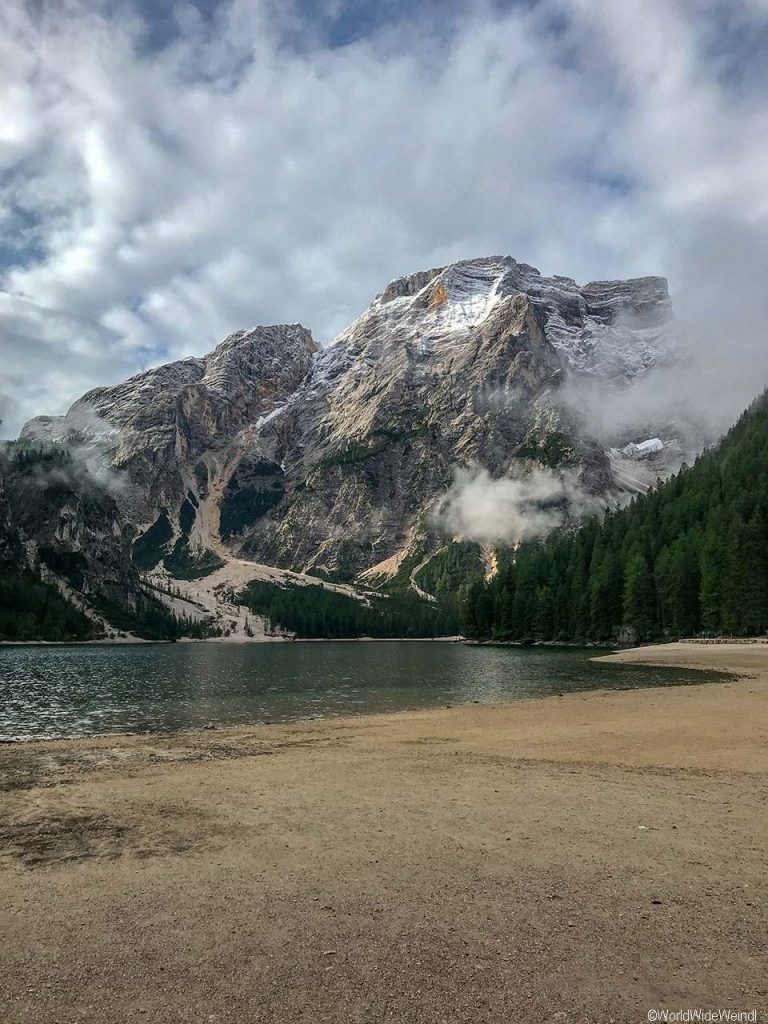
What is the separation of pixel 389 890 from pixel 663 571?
109 meters

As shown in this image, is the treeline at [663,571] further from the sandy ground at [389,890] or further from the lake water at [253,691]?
the sandy ground at [389,890]

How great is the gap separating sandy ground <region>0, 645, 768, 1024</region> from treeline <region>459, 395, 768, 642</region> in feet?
264

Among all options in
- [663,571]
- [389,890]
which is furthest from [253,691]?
[663,571]

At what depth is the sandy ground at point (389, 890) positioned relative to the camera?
275 inches

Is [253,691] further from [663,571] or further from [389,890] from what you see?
[663,571]

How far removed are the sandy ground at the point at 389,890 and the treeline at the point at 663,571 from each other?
8042 centimetres

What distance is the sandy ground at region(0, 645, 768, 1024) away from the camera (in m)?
6.99

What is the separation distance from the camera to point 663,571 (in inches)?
4225

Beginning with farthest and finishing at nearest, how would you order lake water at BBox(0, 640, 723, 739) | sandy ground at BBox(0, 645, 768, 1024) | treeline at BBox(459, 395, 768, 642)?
1. treeline at BBox(459, 395, 768, 642)
2. lake water at BBox(0, 640, 723, 739)
3. sandy ground at BBox(0, 645, 768, 1024)

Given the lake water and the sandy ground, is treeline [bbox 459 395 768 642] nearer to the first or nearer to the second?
the lake water

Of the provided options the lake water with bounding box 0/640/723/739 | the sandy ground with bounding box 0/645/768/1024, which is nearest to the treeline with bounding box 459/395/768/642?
the lake water with bounding box 0/640/723/739

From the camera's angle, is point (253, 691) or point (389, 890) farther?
point (253, 691)

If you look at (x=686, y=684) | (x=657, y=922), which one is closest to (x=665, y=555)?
(x=686, y=684)

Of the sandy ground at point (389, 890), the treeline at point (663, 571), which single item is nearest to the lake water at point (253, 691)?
the sandy ground at point (389, 890)
